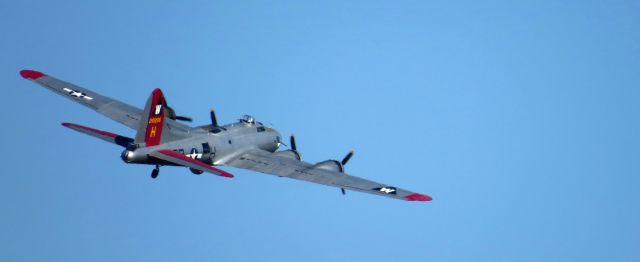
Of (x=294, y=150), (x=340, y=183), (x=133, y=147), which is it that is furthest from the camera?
(x=294, y=150)

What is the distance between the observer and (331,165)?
83.5 metres

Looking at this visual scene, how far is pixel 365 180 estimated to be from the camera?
80.3 m

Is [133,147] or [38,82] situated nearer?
[133,147]

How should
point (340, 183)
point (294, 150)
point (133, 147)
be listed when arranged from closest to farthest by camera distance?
point (133, 147) → point (340, 183) → point (294, 150)

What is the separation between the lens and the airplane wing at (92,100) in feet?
291

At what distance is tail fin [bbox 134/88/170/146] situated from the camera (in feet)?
247

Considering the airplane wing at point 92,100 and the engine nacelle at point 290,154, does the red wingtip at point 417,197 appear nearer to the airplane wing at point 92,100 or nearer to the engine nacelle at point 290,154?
the engine nacelle at point 290,154

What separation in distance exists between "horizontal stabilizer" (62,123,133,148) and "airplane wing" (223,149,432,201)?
8444 mm

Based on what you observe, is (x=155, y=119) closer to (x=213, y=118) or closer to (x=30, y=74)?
(x=213, y=118)

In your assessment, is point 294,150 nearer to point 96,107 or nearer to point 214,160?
point 214,160

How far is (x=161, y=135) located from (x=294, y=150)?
13924 millimetres

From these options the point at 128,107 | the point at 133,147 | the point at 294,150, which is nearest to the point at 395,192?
the point at 294,150

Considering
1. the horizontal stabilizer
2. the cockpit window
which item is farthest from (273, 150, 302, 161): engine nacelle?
the horizontal stabilizer

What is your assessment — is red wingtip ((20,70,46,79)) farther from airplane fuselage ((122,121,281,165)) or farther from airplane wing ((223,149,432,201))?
airplane wing ((223,149,432,201))
